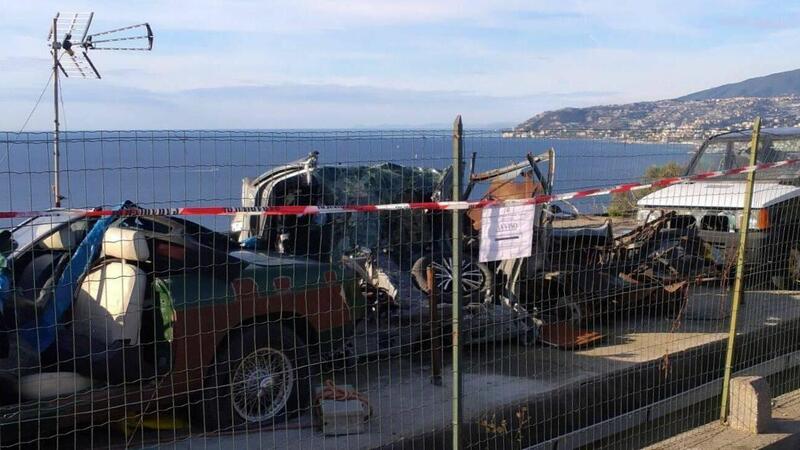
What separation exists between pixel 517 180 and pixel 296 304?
462 cm

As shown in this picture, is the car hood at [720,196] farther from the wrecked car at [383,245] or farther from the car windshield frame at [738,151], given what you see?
the wrecked car at [383,245]

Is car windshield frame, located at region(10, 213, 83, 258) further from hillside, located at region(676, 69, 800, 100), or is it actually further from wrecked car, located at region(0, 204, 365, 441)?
hillside, located at region(676, 69, 800, 100)

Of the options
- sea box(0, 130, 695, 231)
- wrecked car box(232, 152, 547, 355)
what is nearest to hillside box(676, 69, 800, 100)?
wrecked car box(232, 152, 547, 355)

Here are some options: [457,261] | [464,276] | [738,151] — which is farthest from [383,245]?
[738,151]

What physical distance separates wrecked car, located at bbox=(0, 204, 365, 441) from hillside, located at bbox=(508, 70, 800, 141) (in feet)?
6.69

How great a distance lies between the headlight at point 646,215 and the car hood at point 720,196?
112 mm

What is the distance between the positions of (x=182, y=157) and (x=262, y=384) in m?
1.69

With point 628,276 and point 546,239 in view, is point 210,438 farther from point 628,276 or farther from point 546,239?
point 628,276

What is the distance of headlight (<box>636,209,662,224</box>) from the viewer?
10781mm

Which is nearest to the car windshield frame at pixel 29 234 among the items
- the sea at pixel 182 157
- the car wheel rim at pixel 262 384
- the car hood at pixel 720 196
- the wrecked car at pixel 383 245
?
the sea at pixel 182 157

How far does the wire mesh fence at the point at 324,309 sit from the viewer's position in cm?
467

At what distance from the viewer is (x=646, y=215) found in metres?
11.1

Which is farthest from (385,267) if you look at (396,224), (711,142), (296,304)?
(711,142)

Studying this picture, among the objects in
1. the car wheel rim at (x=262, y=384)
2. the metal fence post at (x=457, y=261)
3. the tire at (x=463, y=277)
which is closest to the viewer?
the metal fence post at (x=457, y=261)
